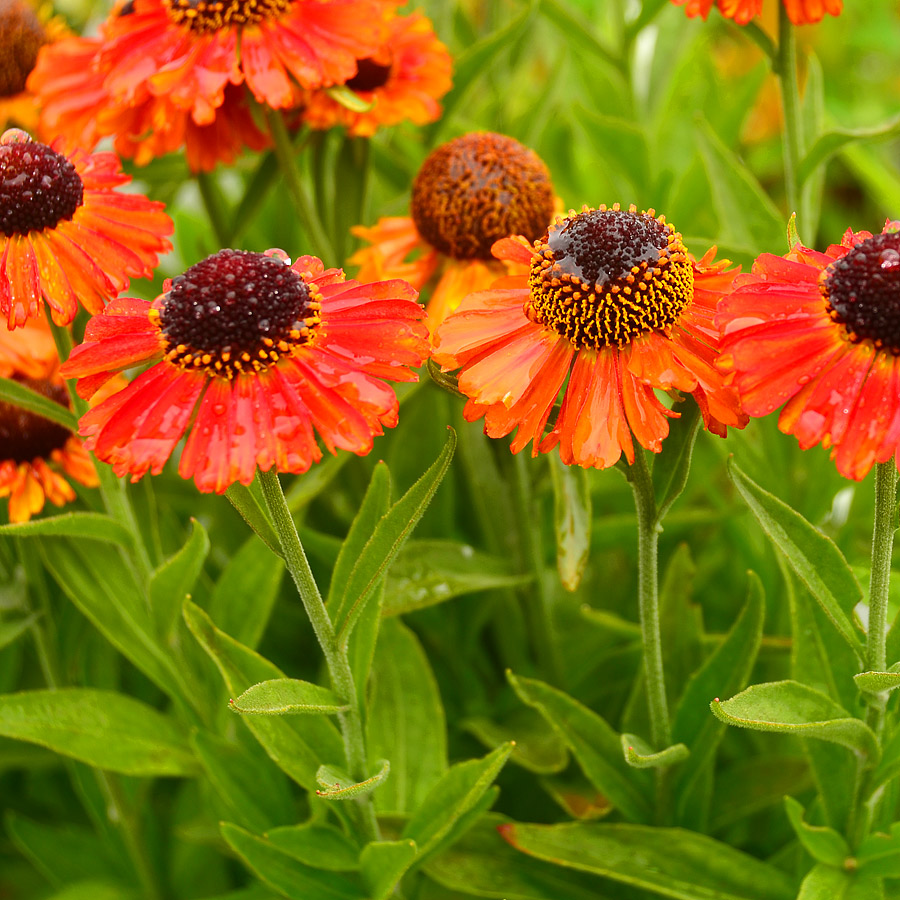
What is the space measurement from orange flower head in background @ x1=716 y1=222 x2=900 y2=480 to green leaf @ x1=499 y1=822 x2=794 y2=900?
1.35 feet

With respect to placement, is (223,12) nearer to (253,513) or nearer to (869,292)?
(253,513)

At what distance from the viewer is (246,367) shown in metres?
0.64

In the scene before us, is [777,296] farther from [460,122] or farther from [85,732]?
[460,122]

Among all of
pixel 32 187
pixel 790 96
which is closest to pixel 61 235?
pixel 32 187

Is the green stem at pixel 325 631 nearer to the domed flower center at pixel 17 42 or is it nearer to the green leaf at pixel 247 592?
the green leaf at pixel 247 592

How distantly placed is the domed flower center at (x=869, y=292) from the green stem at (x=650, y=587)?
163 millimetres

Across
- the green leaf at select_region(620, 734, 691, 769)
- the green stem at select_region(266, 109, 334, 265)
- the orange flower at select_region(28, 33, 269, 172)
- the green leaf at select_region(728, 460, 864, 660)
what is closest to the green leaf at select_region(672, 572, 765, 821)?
the green leaf at select_region(620, 734, 691, 769)

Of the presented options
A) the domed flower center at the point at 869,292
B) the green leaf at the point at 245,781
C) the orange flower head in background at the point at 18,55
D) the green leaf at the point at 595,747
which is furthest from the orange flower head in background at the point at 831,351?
the orange flower head in background at the point at 18,55

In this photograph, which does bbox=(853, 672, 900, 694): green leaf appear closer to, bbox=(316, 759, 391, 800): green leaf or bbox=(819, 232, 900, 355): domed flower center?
bbox=(819, 232, 900, 355): domed flower center

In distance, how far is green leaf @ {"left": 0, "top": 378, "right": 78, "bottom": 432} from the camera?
2.59 feet

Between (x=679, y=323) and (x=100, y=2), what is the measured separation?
1532 mm

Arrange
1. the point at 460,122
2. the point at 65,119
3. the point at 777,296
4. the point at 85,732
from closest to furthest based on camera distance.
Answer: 1. the point at 777,296
2. the point at 85,732
3. the point at 65,119
4. the point at 460,122

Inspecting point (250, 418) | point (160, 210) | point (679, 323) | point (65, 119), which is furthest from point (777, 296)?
point (65, 119)

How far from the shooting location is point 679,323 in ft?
2.22
